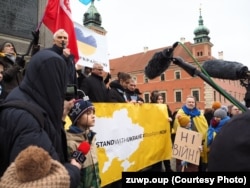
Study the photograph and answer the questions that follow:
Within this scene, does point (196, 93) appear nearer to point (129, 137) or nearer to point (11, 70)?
point (129, 137)

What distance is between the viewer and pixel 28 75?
1775 millimetres

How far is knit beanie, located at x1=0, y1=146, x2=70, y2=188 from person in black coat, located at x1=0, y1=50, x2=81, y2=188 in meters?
0.25

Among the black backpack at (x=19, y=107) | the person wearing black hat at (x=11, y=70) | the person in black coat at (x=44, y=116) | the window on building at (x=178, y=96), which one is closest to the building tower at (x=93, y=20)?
the window on building at (x=178, y=96)

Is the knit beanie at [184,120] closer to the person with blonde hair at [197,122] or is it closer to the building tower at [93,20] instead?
the person with blonde hair at [197,122]

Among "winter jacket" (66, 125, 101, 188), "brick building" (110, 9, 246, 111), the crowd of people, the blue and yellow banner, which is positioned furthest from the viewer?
"brick building" (110, 9, 246, 111)

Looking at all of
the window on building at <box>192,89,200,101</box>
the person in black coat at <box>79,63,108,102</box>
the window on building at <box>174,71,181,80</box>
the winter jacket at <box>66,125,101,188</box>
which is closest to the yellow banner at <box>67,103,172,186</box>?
the person in black coat at <box>79,63,108,102</box>

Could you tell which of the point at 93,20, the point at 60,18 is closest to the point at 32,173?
the point at 60,18

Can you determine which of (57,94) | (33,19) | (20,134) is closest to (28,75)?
(57,94)

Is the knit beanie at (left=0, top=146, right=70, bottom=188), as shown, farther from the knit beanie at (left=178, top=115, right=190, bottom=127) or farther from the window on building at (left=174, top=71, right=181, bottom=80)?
the window on building at (left=174, top=71, right=181, bottom=80)

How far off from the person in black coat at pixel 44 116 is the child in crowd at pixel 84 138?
687mm

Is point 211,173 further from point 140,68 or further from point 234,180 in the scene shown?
point 140,68

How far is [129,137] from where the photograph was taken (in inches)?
179

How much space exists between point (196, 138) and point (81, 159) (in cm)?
361

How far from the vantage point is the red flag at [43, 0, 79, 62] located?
5273mm
